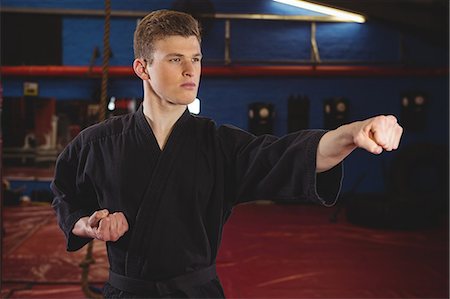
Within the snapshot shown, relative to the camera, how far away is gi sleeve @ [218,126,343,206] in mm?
1299

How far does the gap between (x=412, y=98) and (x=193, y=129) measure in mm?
6003

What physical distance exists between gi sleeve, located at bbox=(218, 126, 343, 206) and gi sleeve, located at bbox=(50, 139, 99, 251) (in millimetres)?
433

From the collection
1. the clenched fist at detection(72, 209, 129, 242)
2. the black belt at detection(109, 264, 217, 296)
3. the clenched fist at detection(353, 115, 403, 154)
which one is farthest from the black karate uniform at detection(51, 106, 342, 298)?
the clenched fist at detection(353, 115, 403, 154)

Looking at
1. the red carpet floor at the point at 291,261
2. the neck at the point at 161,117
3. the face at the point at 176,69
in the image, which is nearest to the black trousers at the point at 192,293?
the neck at the point at 161,117

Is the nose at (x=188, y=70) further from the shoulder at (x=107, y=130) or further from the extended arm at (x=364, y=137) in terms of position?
the extended arm at (x=364, y=137)

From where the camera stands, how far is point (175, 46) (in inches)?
56.8

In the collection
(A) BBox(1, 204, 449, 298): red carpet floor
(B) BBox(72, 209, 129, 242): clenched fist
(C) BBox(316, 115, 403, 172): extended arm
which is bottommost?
(A) BBox(1, 204, 449, 298): red carpet floor

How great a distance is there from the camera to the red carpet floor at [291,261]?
340 centimetres

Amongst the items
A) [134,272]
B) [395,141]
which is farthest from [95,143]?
[395,141]

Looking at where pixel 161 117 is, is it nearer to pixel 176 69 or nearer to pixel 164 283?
pixel 176 69

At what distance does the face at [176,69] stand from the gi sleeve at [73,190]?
0.33 meters

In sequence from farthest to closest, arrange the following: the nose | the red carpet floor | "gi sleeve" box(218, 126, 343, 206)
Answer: the red carpet floor, the nose, "gi sleeve" box(218, 126, 343, 206)

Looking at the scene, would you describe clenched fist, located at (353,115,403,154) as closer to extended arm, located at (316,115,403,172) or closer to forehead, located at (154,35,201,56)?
extended arm, located at (316,115,403,172)

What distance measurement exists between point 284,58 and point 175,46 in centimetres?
586
